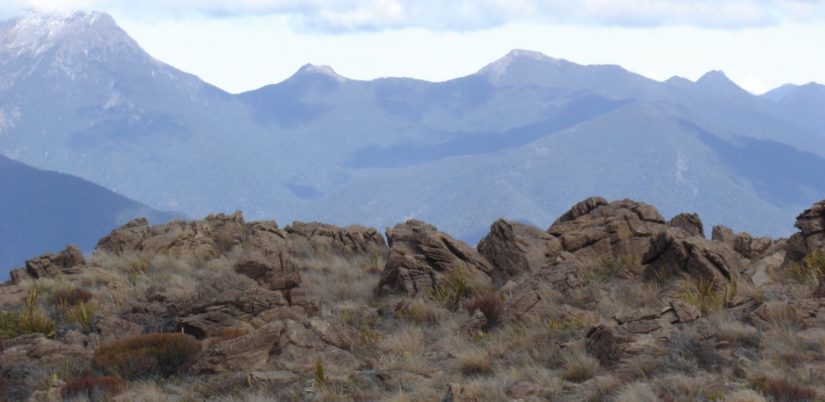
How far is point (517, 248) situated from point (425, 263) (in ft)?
6.69

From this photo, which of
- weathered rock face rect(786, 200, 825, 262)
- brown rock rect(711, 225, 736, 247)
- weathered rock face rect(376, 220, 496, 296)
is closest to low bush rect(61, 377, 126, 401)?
weathered rock face rect(376, 220, 496, 296)

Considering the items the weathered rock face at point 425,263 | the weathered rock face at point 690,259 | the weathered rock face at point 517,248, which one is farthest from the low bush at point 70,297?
the weathered rock face at point 690,259

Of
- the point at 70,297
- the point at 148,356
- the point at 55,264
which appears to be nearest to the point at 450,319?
the point at 148,356

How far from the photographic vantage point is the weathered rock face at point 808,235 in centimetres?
1872

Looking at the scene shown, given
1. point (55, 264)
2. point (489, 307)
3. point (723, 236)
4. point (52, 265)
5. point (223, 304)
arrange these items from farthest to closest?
point (55, 264) < point (52, 265) < point (723, 236) < point (223, 304) < point (489, 307)

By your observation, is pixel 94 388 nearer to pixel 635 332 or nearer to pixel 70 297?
pixel 70 297

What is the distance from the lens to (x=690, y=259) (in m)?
18.0

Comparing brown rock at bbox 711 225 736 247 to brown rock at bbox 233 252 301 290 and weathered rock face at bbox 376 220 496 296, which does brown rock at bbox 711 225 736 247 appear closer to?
weathered rock face at bbox 376 220 496 296

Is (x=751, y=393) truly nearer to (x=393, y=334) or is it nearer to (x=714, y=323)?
(x=714, y=323)

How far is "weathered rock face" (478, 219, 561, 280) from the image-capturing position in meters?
20.5

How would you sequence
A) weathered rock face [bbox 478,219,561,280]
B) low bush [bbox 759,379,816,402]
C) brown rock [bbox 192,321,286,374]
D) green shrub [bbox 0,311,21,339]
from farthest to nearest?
weathered rock face [bbox 478,219,561,280] < green shrub [bbox 0,311,21,339] < brown rock [bbox 192,321,286,374] < low bush [bbox 759,379,816,402]

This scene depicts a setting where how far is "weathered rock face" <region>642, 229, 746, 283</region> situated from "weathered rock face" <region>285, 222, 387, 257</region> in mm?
9330

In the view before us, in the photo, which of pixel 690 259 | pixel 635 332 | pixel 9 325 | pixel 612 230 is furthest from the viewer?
pixel 612 230

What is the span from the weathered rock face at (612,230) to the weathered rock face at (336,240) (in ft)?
19.4
